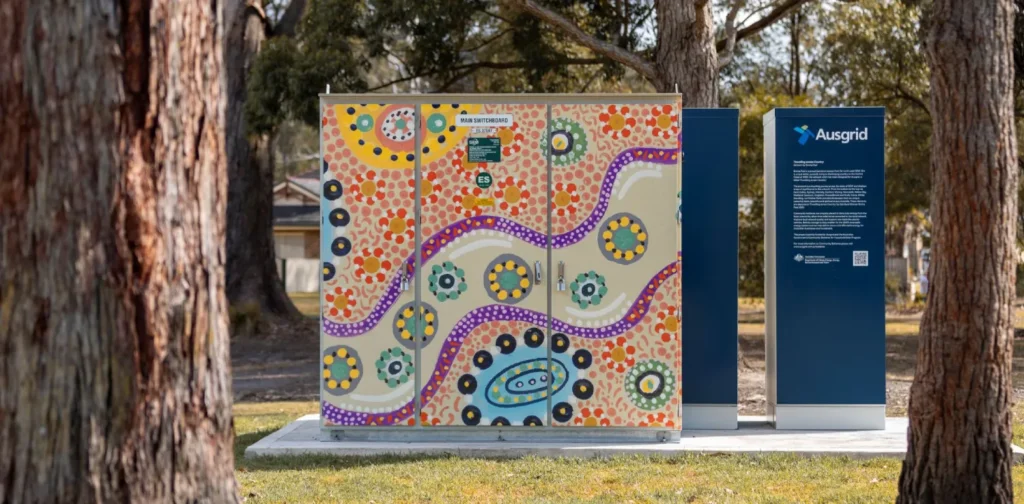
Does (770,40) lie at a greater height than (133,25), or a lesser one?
greater

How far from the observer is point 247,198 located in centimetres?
2217

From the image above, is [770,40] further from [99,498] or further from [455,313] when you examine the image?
[99,498]

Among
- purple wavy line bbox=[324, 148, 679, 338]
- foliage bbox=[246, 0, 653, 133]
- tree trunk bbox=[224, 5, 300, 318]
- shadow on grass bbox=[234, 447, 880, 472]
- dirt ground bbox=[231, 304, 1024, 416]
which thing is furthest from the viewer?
tree trunk bbox=[224, 5, 300, 318]

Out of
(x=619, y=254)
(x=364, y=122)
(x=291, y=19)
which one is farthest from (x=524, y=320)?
(x=291, y=19)

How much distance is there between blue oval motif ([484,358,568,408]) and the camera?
8430 millimetres

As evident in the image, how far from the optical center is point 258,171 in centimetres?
2231

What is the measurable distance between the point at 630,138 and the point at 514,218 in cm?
103

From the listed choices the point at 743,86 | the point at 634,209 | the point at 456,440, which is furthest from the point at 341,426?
the point at 743,86

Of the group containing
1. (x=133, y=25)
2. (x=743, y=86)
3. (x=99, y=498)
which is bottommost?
(x=99, y=498)

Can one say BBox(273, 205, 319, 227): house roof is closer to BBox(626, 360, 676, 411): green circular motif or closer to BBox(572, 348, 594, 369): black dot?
→ BBox(572, 348, 594, 369): black dot

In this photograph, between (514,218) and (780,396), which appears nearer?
(514,218)

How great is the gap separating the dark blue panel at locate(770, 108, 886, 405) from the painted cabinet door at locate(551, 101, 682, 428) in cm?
117

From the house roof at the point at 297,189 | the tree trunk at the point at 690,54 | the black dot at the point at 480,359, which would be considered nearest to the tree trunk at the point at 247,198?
the tree trunk at the point at 690,54

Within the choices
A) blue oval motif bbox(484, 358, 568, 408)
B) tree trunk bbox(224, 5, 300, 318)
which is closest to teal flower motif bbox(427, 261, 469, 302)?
blue oval motif bbox(484, 358, 568, 408)
